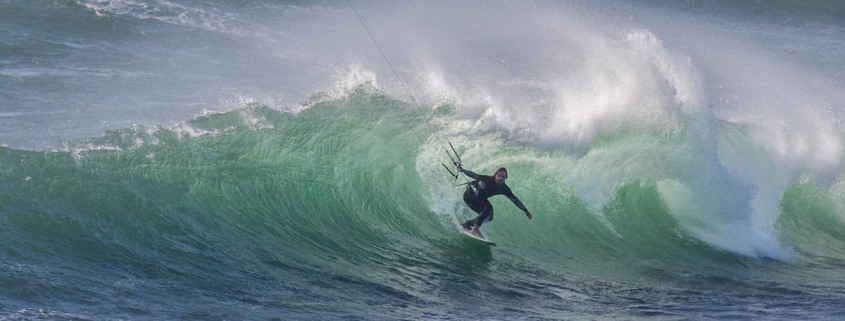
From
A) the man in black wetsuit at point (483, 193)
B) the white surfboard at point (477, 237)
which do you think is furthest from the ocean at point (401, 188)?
the man in black wetsuit at point (483, 193)

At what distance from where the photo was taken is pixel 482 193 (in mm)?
11461

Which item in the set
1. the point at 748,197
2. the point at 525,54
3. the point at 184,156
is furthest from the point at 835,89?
the point at 184,156

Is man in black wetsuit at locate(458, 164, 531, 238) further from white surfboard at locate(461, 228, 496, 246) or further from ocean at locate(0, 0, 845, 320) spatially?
ocean at locate(0, 0, 845, 320)

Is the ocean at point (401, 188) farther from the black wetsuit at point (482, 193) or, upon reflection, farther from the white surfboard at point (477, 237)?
the black wetsuit at point (482, 193)

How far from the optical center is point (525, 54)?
23062 mm

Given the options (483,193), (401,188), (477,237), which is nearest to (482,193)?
(483,193)

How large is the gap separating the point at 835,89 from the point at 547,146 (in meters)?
12.7

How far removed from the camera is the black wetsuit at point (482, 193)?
1131 cm

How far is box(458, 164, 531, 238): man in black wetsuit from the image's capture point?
11227mm

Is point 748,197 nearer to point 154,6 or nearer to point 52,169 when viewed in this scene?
point 52,169

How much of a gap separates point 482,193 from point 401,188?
2.43 metres

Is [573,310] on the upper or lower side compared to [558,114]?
lower

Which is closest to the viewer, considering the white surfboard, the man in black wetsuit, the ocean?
the ocean

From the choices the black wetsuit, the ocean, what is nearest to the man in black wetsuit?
the black wetsuit
